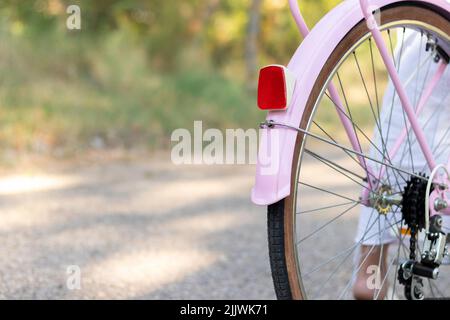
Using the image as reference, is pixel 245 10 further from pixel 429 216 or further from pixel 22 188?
pixel 429 216

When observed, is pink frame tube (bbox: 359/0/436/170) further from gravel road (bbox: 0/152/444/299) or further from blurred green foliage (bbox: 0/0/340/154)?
blurred green foliage (bbox: 0/0/340/154)

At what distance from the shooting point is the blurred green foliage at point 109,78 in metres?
7.02

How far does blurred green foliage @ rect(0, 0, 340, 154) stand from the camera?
7020 mm

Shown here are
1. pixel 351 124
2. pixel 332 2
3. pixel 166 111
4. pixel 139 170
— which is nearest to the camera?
pixel 351 124

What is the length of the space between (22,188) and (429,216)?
12.4 feet

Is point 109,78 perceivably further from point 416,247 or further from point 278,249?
point 278,249

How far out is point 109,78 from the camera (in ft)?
28.8

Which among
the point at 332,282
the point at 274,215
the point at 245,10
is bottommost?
the point at 332,282

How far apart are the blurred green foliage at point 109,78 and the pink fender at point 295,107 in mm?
4860

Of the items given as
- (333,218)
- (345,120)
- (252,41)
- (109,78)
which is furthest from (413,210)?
(252,41)

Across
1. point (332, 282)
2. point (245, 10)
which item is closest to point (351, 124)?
point (332, 282)

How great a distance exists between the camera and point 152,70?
33.3ft

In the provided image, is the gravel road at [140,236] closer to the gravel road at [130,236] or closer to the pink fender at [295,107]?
the gravel road at [130,236]
